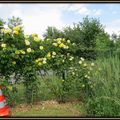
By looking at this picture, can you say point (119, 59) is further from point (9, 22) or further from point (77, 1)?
point (9, 22)

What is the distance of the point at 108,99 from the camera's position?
25.2 ft

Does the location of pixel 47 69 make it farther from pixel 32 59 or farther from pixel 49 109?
pixel 49 109

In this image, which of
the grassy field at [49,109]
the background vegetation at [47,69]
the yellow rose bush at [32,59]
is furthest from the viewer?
the yellow rose bush at [32,59]

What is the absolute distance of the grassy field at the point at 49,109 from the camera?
8.23m

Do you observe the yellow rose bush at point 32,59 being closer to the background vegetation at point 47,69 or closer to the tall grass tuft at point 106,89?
the background vegetation at point 47,69

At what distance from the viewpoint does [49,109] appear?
28.8 ft

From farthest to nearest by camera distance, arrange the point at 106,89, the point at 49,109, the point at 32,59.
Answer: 1. the point at 32,59
2. the point at 49,109
3. the point at 106,89

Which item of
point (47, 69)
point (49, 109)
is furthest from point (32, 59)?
point (49, 109)

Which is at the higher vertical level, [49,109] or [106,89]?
[106,89]

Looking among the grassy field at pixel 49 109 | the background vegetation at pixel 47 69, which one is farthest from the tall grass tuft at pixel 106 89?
the grassy field at pixel 49 109

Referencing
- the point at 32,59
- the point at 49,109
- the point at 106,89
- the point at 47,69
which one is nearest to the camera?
the point at 106,89

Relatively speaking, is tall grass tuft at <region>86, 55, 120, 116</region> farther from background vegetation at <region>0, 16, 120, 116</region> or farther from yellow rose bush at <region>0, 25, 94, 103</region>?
yellow rose bush at <region>0, 25, 94, 103</region>

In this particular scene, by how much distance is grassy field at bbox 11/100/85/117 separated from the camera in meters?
8.23

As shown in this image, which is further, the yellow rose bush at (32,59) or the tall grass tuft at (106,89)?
the yellow rose bush at (32,59)
